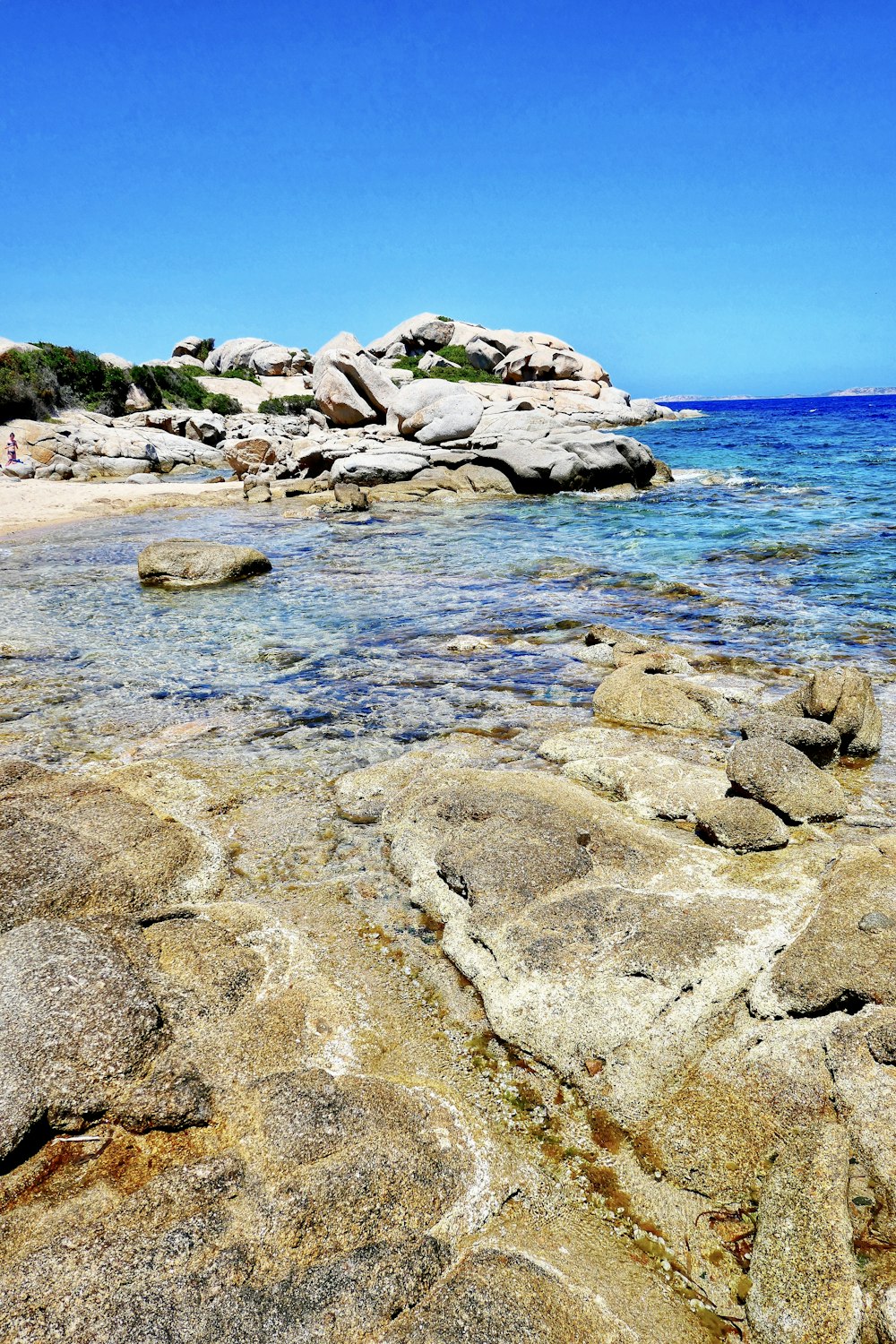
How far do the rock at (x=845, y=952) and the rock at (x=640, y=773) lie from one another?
4.30 feet

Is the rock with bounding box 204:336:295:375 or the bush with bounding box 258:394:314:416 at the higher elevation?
the rock with bounding box 204:336:295:375

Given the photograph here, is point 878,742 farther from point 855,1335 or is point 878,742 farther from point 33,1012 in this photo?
point 33,1012

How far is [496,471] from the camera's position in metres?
26.2

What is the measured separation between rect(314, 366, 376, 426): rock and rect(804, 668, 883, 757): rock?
104 feet

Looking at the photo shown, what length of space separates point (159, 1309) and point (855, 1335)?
1832 mm

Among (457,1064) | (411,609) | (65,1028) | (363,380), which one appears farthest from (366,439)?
(65,1028)

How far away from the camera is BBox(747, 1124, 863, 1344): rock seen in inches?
84.7

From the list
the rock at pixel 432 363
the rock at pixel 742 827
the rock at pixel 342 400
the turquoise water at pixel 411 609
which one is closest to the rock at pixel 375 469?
the turquoise water at pixel 411 609

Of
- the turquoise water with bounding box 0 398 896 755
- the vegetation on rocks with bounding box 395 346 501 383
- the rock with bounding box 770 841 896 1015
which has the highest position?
the vegetation on rocks with bounding box 395 346 501 383

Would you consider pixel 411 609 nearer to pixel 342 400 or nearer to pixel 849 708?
pixel 849 708

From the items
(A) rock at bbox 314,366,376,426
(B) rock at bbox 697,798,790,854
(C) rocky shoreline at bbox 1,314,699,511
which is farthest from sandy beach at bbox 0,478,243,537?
(B) rock at bbox 697,798,790,854

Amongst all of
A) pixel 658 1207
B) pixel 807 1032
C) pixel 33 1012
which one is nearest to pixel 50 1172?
pixel 33 1012

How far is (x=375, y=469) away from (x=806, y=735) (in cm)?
2241

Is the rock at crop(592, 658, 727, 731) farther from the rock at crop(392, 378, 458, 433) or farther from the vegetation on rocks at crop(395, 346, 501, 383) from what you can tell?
the vegetation on rocks at crop(395, 346, 501, 383)
